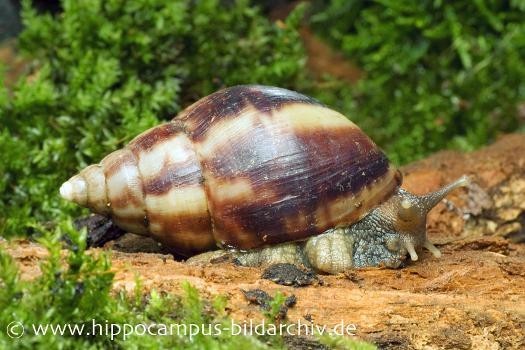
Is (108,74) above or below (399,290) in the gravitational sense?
above

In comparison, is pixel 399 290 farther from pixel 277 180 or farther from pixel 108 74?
pixel 108 74

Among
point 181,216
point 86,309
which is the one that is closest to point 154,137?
point 181,216

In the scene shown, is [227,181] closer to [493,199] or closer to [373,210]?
[373,210]

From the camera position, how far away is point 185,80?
4238 millimetres

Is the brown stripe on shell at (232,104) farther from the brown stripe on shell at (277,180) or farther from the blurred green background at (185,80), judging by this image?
the blurred green background at (185,80)

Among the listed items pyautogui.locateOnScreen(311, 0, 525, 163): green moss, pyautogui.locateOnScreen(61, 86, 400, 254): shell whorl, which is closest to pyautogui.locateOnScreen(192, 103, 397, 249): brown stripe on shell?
pyautogui.locateOnScreen(61, 86, 400, 254): shell whorl

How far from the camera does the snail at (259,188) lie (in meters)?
2.48

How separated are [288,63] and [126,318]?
2.76m

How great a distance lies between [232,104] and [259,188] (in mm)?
373

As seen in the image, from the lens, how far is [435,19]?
4.98 meters

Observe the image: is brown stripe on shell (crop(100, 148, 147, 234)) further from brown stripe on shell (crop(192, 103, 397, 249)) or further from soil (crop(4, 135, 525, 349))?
brown stripe on shell (crop(192, 103, 397, 249))

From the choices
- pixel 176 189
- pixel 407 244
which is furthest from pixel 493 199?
pixel 176 189

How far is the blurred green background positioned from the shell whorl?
0.34 meters

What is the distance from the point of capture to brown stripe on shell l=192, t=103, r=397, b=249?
2.47 metres
